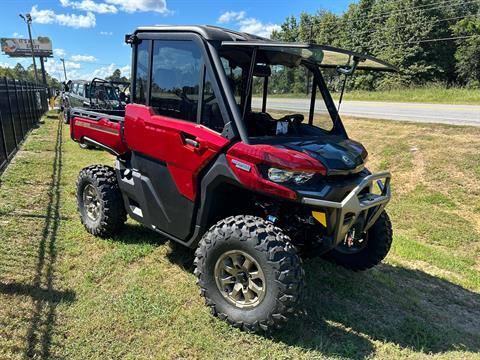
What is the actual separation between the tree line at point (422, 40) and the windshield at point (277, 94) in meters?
37.2

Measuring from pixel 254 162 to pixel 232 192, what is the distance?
0.63 meters

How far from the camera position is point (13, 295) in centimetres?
378

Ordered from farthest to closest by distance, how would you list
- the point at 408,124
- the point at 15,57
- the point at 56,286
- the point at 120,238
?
the point at 15,57 < the point at 408,124 < the point at 120,238 < the point at 56,286

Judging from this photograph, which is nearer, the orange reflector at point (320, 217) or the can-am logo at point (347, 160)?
the orange reflector at point (320, 217)

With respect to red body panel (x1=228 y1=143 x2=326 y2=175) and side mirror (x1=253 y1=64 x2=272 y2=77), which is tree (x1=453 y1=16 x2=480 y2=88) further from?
red body panel (x1=228 y1=143 x2=326 y2=175)

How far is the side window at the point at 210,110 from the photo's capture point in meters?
3.54

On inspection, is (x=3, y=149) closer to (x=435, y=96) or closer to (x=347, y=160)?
(x=347, y=160)

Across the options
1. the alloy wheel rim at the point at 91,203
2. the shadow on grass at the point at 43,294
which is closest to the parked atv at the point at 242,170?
the alloy wheel rim at the point at 91,203

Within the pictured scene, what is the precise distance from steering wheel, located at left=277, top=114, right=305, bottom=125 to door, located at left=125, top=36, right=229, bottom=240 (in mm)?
1042

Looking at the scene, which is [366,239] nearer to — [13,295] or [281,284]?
[281,284]

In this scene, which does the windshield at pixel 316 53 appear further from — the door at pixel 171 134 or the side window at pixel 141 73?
the side window at pixel 141 73

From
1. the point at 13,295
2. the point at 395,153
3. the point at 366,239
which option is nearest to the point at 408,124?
the point at 395,153

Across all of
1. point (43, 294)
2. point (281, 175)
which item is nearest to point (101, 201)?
point (43, 294)

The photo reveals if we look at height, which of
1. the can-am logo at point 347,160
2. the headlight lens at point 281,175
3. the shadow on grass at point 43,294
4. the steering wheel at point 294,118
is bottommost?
the shadow on grass at point 43,294
